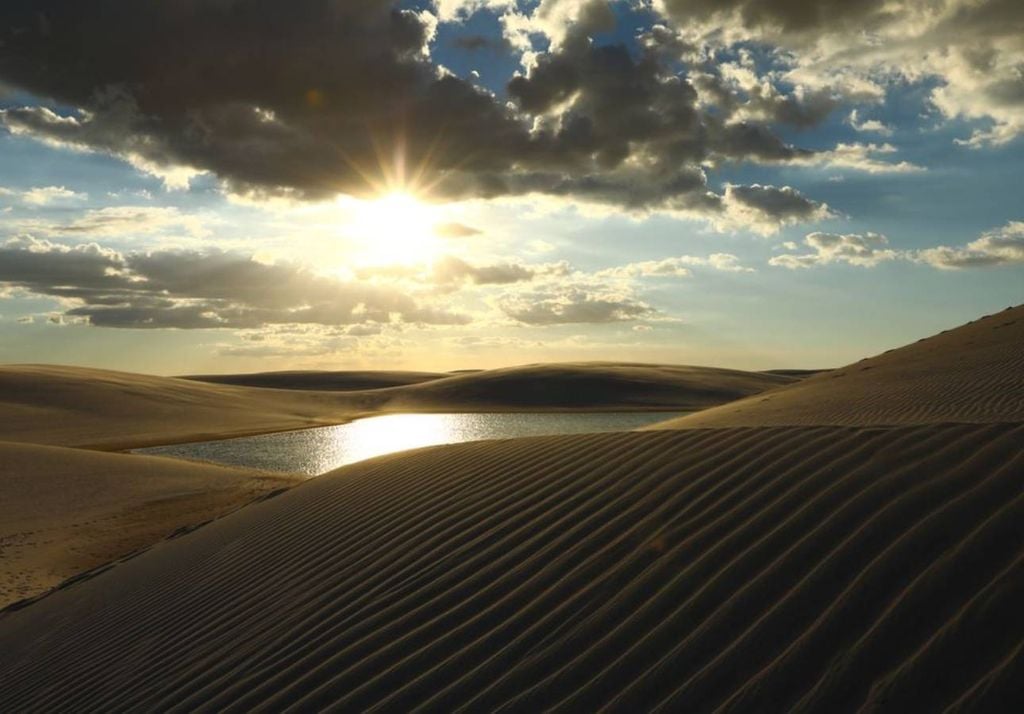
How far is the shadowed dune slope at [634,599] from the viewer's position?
2.64m

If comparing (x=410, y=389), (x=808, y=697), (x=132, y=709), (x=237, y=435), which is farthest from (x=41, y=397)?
(x=808, y=697)

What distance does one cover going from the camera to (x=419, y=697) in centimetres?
333

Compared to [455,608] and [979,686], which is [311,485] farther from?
[979,686]

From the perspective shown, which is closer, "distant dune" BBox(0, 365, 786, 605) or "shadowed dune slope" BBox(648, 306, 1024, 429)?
"distant dune" BBox(0, 365, 786, 605)

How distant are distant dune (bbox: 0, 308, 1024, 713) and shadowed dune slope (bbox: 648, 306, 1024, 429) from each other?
6797 mm

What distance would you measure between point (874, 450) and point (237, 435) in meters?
35.8

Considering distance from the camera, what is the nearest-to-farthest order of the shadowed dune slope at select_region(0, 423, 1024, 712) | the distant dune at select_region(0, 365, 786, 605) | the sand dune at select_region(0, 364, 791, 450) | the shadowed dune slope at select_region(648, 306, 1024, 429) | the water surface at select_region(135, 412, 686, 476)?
1. the shadowed dune slope at select_region(0, 423, 1024, 712)
2. the distant dune at select_region(0, 365, 786, 605)
3. the shadowed dune slope at select_region(648, 306, 1024, 429)
4. the water surface at select_region(135, 412, 686, 476)
5. the sand dune at select_region(0, 364, 791, 450)

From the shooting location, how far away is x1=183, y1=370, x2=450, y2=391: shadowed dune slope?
102062 mm

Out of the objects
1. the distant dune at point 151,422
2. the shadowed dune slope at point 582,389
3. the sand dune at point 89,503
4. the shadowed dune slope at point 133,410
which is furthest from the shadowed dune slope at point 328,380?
the sand dune at point 89,503

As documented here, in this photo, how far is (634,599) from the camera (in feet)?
11.4

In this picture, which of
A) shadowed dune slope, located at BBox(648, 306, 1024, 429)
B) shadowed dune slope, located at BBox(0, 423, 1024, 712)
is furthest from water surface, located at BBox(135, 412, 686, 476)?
shadowed dune slope, located at BBox(0, 423, 1024, 712)

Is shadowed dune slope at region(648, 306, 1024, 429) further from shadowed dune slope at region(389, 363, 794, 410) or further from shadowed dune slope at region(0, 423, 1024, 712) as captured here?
shadowed dune slope at region(389, 363, 794, 410)

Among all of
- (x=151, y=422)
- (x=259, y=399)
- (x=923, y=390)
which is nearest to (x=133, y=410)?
(x=151, y=422)

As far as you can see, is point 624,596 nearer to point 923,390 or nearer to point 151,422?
point 923,390
